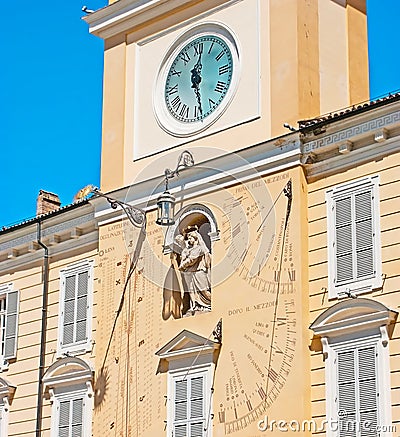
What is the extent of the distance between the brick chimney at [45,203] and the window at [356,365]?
38.7 feet

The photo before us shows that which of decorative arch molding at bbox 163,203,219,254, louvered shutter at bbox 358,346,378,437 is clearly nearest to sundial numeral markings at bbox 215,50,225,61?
decorative arch molding at bbox 163,203,219,254

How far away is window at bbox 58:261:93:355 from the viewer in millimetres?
26734

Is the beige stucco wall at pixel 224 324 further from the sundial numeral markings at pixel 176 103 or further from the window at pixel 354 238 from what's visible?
the sundial numeral markings at pixel 176 103

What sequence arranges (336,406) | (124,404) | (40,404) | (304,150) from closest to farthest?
(336,406), (304,150), (124,404), (40,404)

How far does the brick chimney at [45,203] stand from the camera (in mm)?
31781

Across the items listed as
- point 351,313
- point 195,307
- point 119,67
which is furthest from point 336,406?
point 119,67

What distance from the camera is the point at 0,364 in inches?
1128

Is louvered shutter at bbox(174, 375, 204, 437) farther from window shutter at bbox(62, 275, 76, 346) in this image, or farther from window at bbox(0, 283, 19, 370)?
window at bbox(0, 283, 19, 370)

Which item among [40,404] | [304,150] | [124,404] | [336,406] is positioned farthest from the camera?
[40,404]

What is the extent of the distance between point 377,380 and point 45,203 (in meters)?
13.5

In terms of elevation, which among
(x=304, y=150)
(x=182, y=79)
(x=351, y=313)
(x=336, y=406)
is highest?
(x=182, y=79)

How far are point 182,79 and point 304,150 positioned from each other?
13.7ft

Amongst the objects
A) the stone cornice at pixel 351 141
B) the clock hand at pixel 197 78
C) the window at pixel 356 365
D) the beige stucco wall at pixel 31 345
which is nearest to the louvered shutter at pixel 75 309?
the beige stucco wall at pixel 31 345

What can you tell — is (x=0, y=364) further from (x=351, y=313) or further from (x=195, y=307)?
(x=351, y=313)
